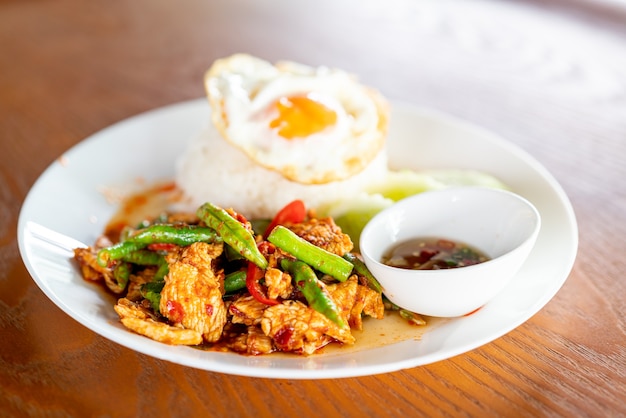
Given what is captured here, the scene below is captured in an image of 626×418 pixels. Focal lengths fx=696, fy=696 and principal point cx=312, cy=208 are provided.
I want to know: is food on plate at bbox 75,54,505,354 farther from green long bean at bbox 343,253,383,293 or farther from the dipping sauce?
the dipping sauce

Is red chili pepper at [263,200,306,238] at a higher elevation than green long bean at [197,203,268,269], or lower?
lower

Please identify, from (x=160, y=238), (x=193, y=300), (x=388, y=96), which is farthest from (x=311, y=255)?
(x=388, y=96)

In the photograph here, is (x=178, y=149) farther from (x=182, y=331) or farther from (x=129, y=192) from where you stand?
(x=182, y=331)

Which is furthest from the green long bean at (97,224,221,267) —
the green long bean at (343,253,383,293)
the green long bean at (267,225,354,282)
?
the green long bean at (343,253,383,293)

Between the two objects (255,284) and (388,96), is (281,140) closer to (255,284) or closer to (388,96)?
(255,284)

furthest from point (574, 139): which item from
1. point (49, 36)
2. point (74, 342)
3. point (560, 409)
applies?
point (49, 36)

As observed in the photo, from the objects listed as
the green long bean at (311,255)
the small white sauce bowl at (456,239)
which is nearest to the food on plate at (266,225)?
the green long bean at (311,255)
